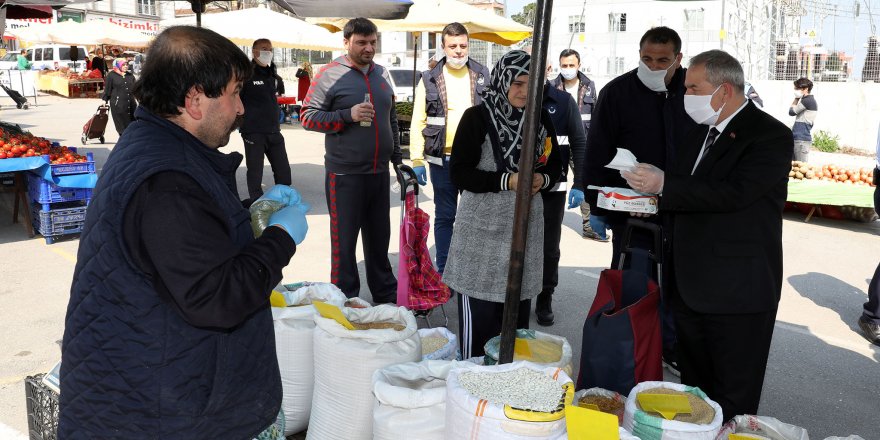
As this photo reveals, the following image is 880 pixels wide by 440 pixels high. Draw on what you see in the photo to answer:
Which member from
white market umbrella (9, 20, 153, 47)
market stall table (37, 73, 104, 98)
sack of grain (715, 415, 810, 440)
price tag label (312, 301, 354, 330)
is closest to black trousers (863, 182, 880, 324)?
sack of grain (715, 415, 810, 440)

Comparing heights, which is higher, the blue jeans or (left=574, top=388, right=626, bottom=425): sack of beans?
the blue jeans

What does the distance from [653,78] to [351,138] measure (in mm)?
2019

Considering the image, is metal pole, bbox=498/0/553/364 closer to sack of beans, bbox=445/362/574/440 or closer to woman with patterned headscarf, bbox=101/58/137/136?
sack of beans, bbox=445/362/574/440

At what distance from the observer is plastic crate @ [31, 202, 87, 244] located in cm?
717

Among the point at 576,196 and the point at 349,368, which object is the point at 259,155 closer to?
the point at 576,196

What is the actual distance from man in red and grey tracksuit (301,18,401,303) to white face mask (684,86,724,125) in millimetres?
2281

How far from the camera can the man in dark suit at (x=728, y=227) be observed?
290cm

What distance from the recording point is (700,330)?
3.10m

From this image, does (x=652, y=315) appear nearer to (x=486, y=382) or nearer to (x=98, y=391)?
(x=486, y=382)

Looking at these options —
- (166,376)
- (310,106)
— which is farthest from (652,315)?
(310,106)

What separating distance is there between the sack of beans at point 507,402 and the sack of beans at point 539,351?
0.59m

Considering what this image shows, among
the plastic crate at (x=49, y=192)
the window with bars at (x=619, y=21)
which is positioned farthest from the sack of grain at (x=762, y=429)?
the window with bars at (x=619, y=21)

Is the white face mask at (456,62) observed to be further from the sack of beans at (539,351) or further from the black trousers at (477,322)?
the sack of beans at (539,351)

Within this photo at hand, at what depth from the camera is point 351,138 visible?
4922mm
